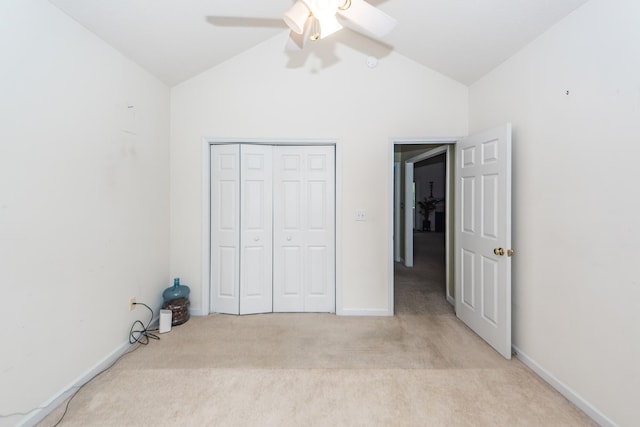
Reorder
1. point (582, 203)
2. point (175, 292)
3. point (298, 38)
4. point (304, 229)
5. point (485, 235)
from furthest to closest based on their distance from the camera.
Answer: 1. point (304, 229)
2. point (175, 292)
3. point (485, 235)
4. point (298, 38)
5. point (582, 203)

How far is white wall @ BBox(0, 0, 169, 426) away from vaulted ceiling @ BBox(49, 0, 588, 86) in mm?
205

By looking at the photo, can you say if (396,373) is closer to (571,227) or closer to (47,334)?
(571,227)

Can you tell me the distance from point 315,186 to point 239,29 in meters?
1.69

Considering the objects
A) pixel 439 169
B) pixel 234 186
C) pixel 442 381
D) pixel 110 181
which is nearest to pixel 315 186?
pixel 234 186

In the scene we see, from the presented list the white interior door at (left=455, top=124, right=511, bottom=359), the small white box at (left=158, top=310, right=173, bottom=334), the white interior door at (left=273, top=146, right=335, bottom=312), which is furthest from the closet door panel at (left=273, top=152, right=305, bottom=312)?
the white interior door at (left=455, top=124, right=511, bottom=359)

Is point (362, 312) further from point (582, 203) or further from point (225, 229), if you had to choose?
point (582, 203)

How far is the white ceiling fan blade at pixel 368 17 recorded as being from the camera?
151 cm

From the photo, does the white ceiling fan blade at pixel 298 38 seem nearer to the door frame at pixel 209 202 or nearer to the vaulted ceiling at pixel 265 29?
the vaulted ceiling at pixel 265 29

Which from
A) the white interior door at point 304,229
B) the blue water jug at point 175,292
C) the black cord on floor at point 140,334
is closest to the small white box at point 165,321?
the black cord on floor at point 140,334

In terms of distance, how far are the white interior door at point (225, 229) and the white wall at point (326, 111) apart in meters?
0.17

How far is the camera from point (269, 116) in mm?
2922

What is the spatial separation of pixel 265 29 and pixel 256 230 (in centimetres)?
209

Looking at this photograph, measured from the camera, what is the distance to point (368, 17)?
157 cm

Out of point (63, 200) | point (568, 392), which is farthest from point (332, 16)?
point (568, 392)
